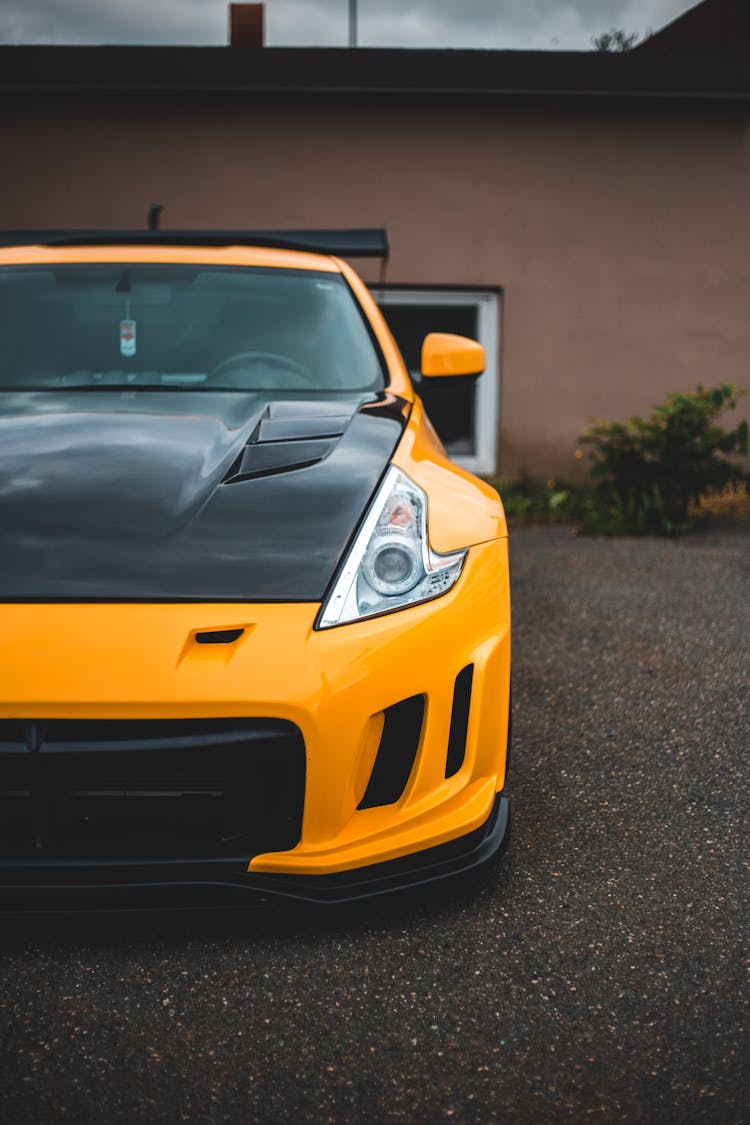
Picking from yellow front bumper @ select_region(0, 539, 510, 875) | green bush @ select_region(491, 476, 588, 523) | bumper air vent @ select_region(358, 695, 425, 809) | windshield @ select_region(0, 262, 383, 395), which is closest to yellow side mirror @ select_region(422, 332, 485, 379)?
windshield @ select_region(0, 262, 383, 395)

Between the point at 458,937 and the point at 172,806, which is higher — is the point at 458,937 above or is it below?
below

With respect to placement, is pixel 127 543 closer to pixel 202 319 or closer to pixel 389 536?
pixel 389 536

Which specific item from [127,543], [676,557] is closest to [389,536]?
[127,543]

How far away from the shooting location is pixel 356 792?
1.81 metres

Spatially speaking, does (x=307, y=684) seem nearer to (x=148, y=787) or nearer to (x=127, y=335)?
(x=148, y=787)

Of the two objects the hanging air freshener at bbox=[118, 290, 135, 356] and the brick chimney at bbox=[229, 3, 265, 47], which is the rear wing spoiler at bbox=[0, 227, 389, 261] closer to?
the hanging air freshener at bbox=[118, 290, 135, 356]

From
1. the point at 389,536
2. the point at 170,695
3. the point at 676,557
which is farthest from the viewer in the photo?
the point at 676,557

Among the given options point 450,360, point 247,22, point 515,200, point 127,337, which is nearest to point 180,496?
point 127,337

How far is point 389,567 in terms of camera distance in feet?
6.44

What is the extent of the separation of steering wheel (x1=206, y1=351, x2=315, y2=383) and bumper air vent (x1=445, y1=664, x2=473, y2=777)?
1332mm

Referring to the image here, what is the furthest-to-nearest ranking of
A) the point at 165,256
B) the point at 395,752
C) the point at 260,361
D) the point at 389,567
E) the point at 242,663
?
the point at 165,256
the point at 260,361
the point at 389,567
the point at 395,752
the point at 242,663

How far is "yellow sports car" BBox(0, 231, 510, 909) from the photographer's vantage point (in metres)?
1.72

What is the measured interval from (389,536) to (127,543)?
1.62 ft

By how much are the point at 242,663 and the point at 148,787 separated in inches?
10.4
